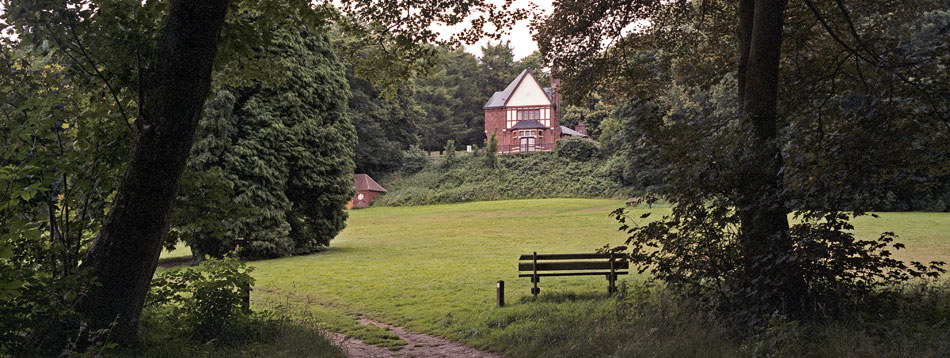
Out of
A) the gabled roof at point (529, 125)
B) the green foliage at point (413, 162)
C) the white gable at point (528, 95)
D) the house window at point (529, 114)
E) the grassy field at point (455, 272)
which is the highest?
the white gable at point (528, 95)

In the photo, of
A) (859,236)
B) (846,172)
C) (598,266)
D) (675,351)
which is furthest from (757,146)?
(859,236)

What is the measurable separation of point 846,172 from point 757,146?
39.2 inches

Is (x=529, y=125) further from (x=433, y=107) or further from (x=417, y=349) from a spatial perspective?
(x=417, y=349)

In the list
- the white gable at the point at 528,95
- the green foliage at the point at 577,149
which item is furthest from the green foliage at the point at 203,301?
the white gable at the point at 528,95

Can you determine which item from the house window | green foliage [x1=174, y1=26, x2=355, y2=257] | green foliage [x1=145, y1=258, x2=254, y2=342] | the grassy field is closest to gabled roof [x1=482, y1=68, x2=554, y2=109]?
the house window

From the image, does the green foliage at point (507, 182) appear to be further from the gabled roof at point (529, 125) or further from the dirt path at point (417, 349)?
the dirt path at point (417, 349)

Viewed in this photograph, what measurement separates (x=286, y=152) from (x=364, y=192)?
91.4ft

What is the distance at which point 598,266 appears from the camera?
11688mm

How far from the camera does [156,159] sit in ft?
16.3

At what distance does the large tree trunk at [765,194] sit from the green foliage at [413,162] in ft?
154

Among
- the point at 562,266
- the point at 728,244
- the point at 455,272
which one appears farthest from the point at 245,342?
the point at 455,272

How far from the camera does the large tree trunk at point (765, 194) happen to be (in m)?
6.67

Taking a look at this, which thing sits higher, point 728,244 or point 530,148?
point 530,148

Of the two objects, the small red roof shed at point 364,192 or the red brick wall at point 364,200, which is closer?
the red brick wall at point 364,200
